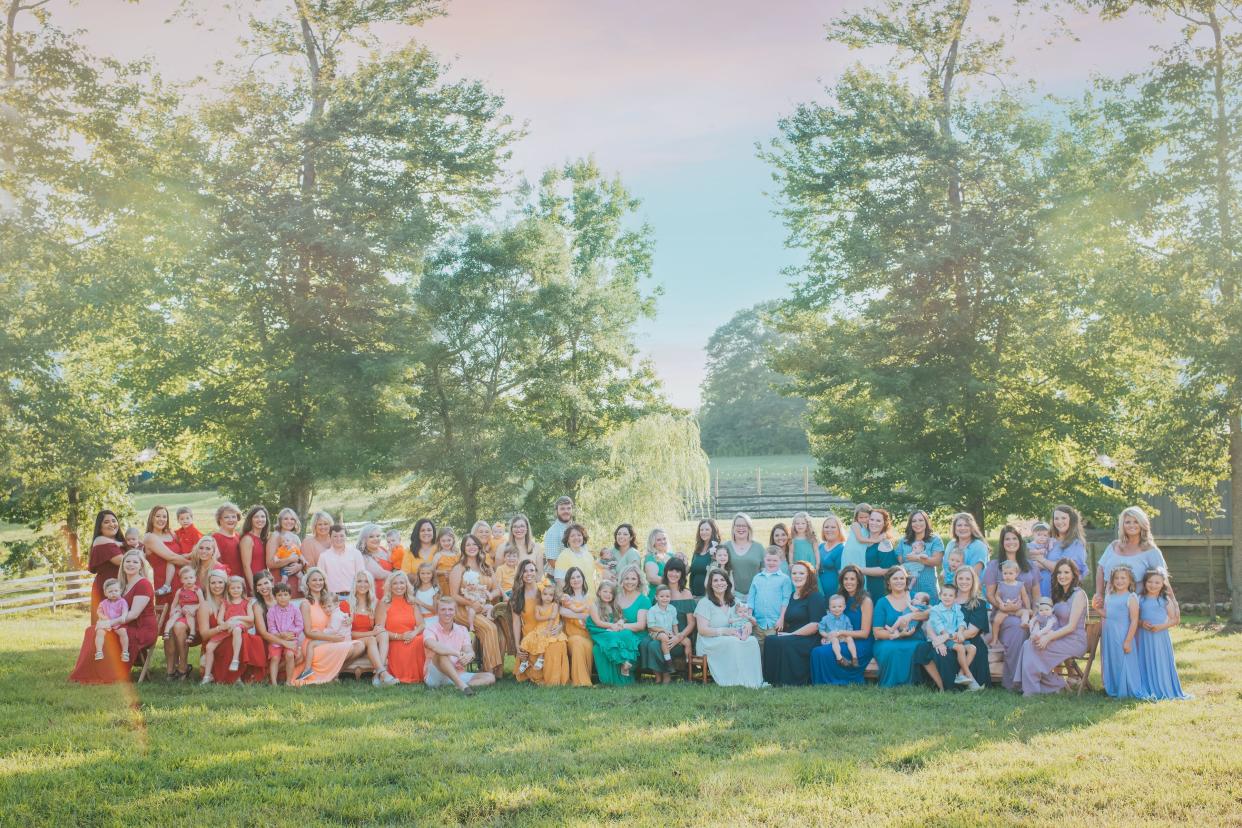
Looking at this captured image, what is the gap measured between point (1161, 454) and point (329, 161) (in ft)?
53.1

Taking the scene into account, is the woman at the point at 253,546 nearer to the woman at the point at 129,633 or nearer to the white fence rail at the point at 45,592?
the woman at the point at 129,633

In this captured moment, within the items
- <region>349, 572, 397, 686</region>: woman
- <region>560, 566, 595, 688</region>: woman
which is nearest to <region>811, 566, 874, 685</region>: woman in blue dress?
<region>560, 566, 595, 688</region>: woman

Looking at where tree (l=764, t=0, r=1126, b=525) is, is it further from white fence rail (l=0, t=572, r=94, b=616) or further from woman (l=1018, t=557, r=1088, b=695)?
white fence rail (l=0, t=572, r=94, b=616)

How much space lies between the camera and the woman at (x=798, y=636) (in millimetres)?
9781

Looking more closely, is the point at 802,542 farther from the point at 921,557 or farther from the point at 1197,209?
the point at 1197,209

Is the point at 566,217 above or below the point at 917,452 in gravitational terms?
above

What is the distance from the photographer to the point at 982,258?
17.1m

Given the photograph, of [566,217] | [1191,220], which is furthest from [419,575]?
[566,217]

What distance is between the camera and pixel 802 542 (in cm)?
1085

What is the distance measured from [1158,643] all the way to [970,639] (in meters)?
1.66

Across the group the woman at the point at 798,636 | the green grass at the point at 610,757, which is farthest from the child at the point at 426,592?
the woman at the point at 798,636

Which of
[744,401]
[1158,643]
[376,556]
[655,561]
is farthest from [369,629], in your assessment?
[744,401]

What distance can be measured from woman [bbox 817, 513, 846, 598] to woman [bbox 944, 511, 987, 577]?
1.22 metres

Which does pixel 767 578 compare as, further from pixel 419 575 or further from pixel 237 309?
pixel 237 309
